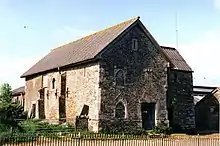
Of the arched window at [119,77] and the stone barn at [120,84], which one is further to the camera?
the arched window at [119,77]

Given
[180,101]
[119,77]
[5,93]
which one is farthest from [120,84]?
[5,93]

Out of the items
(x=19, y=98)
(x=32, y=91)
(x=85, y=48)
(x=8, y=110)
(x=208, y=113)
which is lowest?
(x=208, y=113)

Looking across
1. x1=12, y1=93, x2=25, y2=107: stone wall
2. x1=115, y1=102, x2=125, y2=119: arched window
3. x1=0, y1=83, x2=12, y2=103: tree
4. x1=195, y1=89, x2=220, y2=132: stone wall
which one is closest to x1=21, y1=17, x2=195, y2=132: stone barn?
x1=115, y1=102, x2=125, y2=119: arched window

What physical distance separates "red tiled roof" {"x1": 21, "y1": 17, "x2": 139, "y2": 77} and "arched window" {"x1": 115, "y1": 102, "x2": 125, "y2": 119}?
18.5 feet

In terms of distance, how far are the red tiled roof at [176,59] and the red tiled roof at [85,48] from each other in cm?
746

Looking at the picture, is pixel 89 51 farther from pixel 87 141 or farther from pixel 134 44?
pixel 87 141

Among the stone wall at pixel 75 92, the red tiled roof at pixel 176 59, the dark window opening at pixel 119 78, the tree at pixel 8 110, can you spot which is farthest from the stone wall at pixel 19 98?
the dark window opening at pixel 119 78

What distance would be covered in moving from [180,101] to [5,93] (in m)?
25.3

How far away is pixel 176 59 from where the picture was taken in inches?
1923

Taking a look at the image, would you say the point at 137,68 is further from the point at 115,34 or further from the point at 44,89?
the point at 44,89

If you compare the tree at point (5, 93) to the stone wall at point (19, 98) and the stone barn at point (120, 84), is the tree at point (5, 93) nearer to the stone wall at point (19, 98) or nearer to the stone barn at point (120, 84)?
the stone wall at point (19, 98)

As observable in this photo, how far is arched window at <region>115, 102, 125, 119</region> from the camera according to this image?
127ft

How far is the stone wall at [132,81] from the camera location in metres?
38.3

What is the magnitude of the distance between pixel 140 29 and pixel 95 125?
11.6 m
